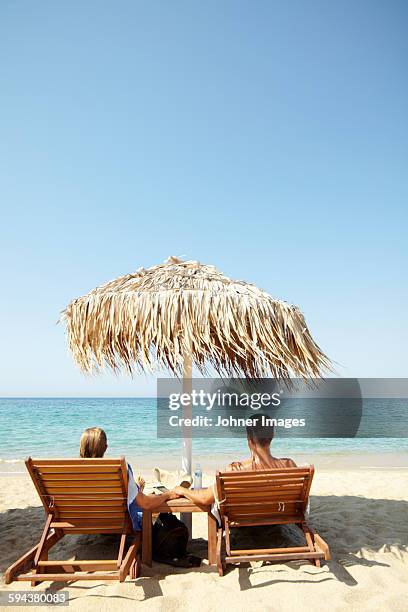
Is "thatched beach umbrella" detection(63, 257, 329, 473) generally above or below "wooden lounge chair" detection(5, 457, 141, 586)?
above

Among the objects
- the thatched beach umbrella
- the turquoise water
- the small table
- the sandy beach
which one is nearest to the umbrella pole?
the thatched beach umbrella

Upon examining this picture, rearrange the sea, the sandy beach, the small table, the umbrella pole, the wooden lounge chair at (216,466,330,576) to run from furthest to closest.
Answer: the sea, the umbrella pole, the small table, the wooden lounge chair at (216,466,330,576), the sandy beach

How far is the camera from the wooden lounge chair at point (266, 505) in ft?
9.79

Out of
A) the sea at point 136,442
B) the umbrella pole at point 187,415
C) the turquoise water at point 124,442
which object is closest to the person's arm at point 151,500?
the umbrella pole at point 187,415

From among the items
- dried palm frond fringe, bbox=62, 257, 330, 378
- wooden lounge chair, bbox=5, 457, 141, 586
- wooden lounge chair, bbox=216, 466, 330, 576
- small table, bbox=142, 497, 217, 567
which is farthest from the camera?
dried palm frond fringe, bbox=62, 257, 330, 378

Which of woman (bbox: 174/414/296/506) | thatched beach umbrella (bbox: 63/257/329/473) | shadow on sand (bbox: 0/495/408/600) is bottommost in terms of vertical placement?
shadow on sand (bbox: 0/495/408/600)

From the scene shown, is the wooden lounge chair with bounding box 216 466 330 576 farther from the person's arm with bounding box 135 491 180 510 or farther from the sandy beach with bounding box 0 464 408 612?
the person's arm with bounding box 135 491 180 510

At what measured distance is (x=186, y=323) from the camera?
3857mm

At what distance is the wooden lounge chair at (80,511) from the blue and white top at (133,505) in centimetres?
4

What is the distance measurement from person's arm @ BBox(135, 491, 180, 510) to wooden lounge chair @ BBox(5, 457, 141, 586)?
0.37 feet

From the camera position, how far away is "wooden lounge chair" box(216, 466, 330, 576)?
9.79ft

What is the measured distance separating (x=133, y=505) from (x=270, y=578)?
3.73ft

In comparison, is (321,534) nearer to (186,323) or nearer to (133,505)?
(133,505)

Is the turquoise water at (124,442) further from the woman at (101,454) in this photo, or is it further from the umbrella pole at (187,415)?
the woman at (101,454)
